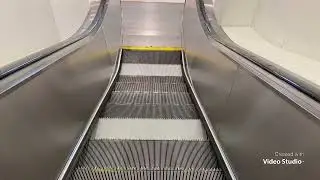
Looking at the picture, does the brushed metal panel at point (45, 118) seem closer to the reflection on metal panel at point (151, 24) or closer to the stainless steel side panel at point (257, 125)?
the stainless steel side panel at point (257, 125)

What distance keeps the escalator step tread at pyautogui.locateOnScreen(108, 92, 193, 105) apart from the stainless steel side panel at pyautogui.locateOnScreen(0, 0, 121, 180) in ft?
2.72

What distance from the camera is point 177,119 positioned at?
111 inches

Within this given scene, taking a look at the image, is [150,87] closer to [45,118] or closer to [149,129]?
[149,129]

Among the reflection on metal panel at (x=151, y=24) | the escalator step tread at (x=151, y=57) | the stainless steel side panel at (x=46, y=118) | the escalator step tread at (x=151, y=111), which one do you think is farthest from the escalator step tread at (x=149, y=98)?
the reflection on metal panel at (x=151, y=24)

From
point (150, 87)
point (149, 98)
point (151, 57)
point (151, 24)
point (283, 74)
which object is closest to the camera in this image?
point (283, 74)

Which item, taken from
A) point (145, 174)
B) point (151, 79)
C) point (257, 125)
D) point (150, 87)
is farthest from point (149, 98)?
point (257, 125)

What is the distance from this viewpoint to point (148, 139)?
2.43 metres

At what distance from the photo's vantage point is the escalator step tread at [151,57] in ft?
16.7

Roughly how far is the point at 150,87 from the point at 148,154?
66.6 inches

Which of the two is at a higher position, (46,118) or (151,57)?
(46,118)

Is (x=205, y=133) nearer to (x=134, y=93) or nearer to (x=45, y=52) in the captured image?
(x=134, y=93)

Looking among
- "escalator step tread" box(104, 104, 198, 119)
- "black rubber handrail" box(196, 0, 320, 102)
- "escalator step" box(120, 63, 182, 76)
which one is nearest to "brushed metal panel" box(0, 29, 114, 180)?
"escalator step tread" box(104, 104, 198, 119)

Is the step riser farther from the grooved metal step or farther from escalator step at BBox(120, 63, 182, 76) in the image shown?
escalator step at BBox(120, 63, 182, 76)

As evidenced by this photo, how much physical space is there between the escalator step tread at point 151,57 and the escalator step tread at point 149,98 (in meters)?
1.53
